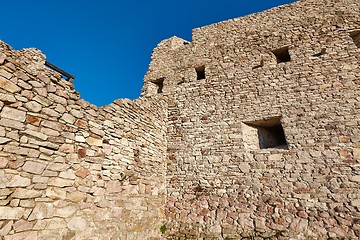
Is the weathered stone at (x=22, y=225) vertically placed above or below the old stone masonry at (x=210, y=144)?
below

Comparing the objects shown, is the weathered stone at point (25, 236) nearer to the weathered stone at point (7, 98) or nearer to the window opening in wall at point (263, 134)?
the weathered stone at point (7, 98)

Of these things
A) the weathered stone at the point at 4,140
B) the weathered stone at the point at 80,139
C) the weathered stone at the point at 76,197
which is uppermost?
the weathered stone at the point at 80,139

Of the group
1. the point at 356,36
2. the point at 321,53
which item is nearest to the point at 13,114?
the point at 321,53

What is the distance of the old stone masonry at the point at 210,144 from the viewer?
10.2ft

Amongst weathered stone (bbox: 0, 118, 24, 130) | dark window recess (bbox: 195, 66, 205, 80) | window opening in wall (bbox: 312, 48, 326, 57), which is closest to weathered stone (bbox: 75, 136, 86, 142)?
weathered stone (bbox: 0, 118, 24, 130)

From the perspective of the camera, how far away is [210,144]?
5.67 meters

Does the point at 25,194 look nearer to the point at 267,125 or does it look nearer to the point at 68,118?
the point at 68,118

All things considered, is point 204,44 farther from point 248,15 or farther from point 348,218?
point 348,218

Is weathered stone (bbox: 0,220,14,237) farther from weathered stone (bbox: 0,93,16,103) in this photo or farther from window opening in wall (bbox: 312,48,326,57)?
window opening in wall (bbox: 312,48,326,57)

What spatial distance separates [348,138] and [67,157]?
5.86 meters

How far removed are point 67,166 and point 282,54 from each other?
693 cm

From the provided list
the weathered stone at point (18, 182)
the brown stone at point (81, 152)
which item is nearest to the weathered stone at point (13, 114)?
the weathered stone at point (18, 182)

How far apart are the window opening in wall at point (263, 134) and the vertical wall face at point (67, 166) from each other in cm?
276

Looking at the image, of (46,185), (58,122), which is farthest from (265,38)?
(46,185)
